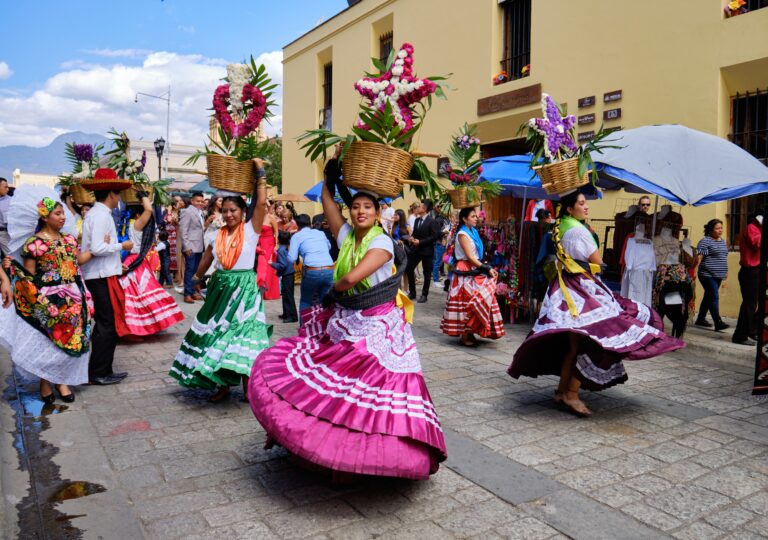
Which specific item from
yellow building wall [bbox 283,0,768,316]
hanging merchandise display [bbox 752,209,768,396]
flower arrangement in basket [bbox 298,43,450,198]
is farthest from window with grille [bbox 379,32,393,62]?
flower arrangement in basket [bbox 298,43,450,198]

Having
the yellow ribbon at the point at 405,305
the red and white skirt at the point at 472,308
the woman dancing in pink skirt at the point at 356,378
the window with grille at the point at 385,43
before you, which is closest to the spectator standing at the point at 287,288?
the red and white skirt at the point at 472,308

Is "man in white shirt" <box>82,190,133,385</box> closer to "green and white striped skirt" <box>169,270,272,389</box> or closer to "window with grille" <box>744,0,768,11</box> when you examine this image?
"green and white striped skirt" <box>169,270,272,389</box>

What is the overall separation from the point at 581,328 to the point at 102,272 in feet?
14.1

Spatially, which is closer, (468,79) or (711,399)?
(711,399)

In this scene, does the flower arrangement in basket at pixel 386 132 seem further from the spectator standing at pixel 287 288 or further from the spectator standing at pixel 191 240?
the spectator standing at pixel 191 240

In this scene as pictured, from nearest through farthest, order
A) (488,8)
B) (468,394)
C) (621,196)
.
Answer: (468,394)
(621,196)
(488,8)

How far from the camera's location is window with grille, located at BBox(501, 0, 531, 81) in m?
13.6

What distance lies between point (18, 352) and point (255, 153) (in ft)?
8.28

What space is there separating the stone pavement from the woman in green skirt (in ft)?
1.15

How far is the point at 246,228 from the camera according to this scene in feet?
17.1

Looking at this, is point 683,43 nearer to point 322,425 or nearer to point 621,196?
point 621,196

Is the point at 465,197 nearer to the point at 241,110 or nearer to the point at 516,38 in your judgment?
the point at 241,110

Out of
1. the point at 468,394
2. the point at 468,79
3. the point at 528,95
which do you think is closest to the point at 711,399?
the point at 468,394

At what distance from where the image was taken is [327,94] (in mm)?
22828
